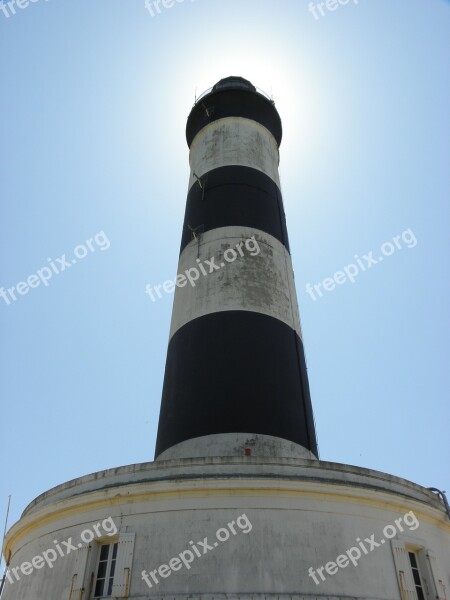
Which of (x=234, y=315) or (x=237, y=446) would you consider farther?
(x=234, y=315)

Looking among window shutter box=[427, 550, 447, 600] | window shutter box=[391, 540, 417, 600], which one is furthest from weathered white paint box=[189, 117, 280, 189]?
window shutter box=[427, 550, 447, 600]

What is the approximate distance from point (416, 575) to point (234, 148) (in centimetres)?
1276

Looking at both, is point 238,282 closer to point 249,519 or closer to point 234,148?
point 234,148

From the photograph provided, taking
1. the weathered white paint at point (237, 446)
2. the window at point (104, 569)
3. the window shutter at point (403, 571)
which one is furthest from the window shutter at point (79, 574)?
the window shutter at point (403, 571)

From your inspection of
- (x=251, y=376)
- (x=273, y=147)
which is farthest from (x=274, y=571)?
(x=273, y=147)

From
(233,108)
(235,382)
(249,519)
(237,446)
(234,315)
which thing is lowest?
(249,519)

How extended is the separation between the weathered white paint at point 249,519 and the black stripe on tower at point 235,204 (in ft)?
26.3

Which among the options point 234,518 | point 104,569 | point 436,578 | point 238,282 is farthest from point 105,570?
point 238,282

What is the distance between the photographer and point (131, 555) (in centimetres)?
788

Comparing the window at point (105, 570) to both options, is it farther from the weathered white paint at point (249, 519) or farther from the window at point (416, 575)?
the window at point (416, 575)

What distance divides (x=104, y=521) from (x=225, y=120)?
13723 millimetres

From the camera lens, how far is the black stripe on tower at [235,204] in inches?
596

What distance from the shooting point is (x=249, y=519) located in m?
8.02

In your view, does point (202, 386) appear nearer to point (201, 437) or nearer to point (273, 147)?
point (201, 437)
